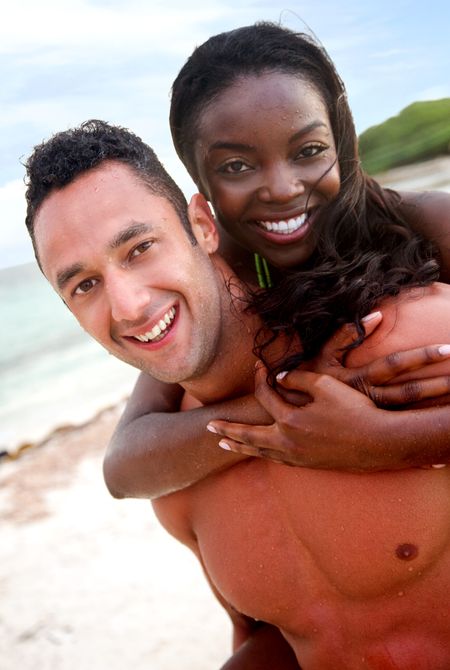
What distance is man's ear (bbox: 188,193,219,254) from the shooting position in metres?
2.26

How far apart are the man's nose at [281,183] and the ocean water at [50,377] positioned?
272 inches

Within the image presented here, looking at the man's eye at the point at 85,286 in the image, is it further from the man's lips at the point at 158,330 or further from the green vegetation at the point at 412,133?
the green vegetation at the point at 412,133

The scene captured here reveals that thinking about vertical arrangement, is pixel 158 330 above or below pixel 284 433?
above

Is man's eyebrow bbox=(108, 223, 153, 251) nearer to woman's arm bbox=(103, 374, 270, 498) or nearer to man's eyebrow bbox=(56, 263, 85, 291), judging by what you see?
man's eyebrow bbox=(56, 263, 85, 291)

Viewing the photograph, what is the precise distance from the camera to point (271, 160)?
2.37m

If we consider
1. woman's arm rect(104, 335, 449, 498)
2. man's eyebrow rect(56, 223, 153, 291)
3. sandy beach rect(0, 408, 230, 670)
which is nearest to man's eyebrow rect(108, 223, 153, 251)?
man's eyebrow rect(56, 223, 153, 291)

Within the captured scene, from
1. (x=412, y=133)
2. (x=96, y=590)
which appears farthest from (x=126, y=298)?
(x=412, y=133)

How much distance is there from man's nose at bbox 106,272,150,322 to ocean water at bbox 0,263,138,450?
708 centimetres

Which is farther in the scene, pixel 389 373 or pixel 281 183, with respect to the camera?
pixel 281 183

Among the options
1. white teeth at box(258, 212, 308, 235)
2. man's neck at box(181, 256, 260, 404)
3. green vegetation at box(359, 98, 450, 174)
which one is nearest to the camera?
man's neck at box(181, 256, 260, 404)

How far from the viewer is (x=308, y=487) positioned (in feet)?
6.68

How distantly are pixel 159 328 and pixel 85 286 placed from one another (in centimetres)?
23

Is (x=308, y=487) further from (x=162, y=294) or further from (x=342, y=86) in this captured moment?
Answer: (x=342, y=86)

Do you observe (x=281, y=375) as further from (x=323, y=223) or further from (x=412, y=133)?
(x=412, y=133)
